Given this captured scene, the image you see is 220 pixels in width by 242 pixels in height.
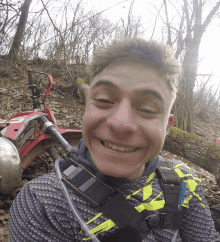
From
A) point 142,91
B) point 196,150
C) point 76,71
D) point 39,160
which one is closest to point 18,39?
point 76,71

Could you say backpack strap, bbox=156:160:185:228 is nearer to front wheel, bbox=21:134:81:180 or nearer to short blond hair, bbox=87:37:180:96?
short blond hair, bbox=87:37:180:96

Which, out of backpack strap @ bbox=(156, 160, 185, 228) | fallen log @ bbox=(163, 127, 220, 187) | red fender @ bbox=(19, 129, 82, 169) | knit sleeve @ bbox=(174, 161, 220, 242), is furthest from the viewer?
→ red fender @ bbox=(19, 129, 82, 169)

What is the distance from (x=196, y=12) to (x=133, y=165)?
20.8 ft

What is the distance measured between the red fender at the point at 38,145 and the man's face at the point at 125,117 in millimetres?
2109

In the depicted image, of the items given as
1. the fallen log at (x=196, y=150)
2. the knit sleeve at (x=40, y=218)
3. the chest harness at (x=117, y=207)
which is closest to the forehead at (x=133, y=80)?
the chest harness at (x=117, y=207)

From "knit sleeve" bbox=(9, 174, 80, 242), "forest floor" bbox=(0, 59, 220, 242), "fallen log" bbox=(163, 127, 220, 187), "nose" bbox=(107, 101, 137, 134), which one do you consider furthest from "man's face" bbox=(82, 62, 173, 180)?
"fallen log" bbox=(163, 127, 220, 187)

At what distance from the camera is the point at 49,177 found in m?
1.07

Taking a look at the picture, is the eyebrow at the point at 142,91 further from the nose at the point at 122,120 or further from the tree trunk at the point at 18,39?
the tree trunk at the point at 18,39

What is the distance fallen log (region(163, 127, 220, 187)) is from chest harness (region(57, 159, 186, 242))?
1955 mm

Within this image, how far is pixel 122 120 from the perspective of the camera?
2.88ft

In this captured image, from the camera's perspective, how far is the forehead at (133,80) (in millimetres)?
913

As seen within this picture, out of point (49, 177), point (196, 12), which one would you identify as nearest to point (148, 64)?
point (49, 177)

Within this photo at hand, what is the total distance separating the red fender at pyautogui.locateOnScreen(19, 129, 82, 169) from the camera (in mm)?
2873

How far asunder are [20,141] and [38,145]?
58cm
